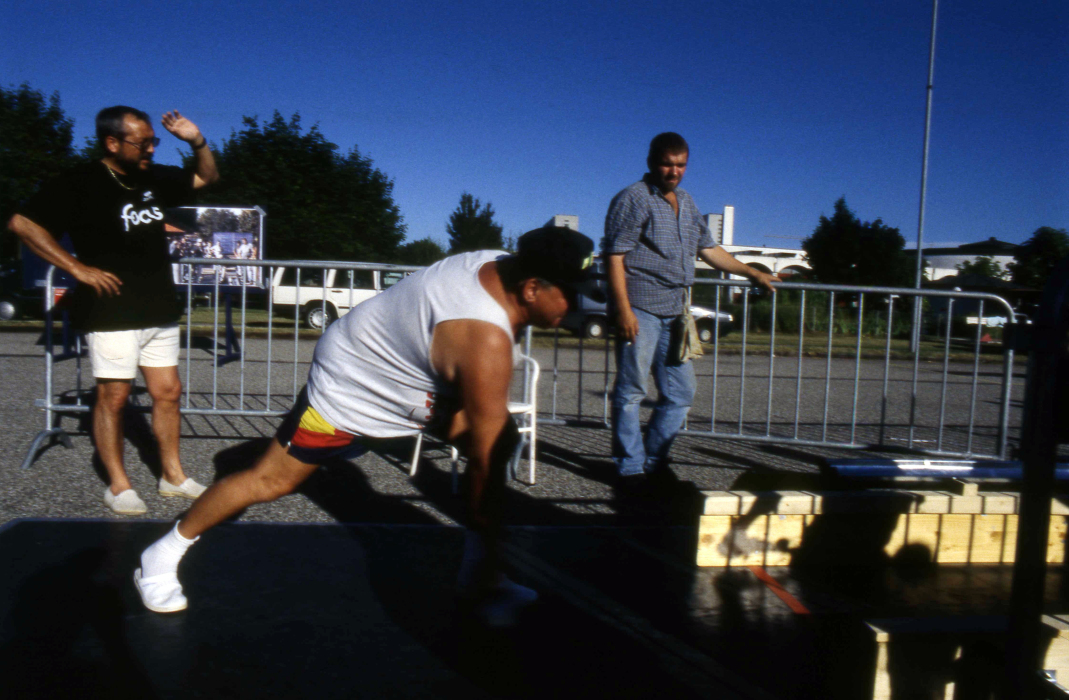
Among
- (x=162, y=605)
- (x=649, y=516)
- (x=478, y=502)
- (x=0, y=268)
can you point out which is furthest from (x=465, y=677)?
(x=0, y=268)

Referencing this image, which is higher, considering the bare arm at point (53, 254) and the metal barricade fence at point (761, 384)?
the bare arm at point (53, 254)

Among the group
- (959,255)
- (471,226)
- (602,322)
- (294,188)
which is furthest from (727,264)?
(959,255)

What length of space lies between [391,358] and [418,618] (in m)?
0.93

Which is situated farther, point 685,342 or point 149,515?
point 685,342

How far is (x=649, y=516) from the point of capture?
4.39 meters

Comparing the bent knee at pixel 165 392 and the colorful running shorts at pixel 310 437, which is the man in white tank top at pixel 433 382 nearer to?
the colorful running shorts at pixel 310 437

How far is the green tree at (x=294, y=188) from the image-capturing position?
110 feet

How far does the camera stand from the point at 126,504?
4051 mm

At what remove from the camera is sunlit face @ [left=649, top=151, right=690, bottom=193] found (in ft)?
15.1

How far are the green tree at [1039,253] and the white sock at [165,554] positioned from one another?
33.2m

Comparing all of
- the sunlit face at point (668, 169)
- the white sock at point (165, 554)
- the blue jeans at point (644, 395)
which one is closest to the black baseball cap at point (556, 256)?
the white sock at point (165, 554)

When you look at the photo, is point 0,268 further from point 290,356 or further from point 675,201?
point 675,201

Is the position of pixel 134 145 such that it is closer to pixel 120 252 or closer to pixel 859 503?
pixel 120 252

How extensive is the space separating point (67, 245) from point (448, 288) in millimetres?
10752
